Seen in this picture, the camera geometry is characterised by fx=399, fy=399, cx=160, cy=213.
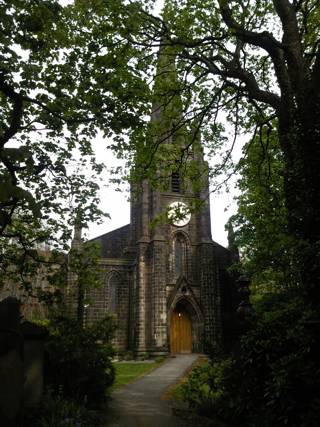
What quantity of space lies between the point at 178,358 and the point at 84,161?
19012 millimetres

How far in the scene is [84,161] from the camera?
10297mm

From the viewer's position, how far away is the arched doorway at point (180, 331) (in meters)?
29.6

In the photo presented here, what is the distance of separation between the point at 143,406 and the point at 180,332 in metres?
20.5

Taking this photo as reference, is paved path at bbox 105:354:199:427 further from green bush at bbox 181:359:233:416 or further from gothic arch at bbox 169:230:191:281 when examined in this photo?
gothic arch at bbox 169:230:191:281

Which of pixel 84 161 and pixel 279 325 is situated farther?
pixel 84 161

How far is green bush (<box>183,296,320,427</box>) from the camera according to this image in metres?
5.50

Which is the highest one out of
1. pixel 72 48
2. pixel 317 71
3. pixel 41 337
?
pixel 72 48

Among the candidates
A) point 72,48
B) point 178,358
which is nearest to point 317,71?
point 72,48

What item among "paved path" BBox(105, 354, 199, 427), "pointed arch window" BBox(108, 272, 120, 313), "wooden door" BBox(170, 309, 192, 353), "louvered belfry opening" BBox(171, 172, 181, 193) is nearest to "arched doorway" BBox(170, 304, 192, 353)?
"wooden door" BBox(170, 309, 192, 353)

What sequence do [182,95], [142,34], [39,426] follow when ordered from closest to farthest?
1. [39,426]
2. [142,34]
3. [182,95]

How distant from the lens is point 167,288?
98.2 feet

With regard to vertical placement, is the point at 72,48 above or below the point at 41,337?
above

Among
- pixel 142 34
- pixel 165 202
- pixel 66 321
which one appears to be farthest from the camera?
pixel 165 202

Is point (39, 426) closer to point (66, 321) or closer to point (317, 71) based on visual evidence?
point (66, 321)
